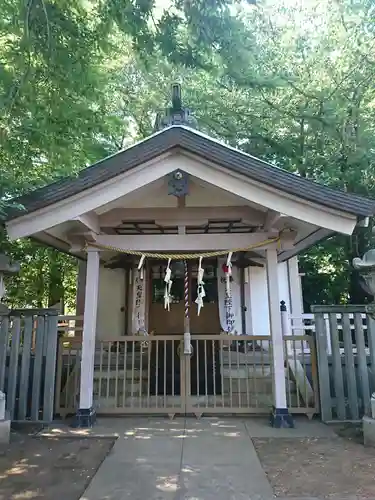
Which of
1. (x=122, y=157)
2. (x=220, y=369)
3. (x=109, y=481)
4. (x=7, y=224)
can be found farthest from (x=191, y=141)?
(x=109, y=481)

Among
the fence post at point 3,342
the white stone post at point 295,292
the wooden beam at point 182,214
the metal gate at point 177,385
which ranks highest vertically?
the wooden beam at point 182,214

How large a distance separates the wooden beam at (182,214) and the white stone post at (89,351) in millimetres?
702

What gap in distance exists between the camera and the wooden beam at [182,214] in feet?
18.9

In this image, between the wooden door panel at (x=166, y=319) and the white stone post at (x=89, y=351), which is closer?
the white stone post at (x=89, y=351)

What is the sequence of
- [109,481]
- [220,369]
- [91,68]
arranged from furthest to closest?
[220,369]
[91,68]
[109,481]

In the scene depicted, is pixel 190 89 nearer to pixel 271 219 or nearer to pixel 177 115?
pixel 177 115

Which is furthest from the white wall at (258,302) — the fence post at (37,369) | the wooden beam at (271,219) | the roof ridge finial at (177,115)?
the fence post at (37,369)

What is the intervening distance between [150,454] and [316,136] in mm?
9685

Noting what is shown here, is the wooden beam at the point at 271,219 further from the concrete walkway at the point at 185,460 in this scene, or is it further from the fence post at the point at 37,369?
the fence post at the point at 37,369

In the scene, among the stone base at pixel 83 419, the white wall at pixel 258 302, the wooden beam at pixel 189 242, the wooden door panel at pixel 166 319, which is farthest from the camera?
the white wall at pixel 258 302

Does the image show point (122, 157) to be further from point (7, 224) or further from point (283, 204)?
point (283, 204)

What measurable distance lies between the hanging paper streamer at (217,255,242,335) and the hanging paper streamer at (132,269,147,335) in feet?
5.74

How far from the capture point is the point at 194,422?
17.0 ft

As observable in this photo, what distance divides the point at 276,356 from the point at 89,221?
329 centimetres
